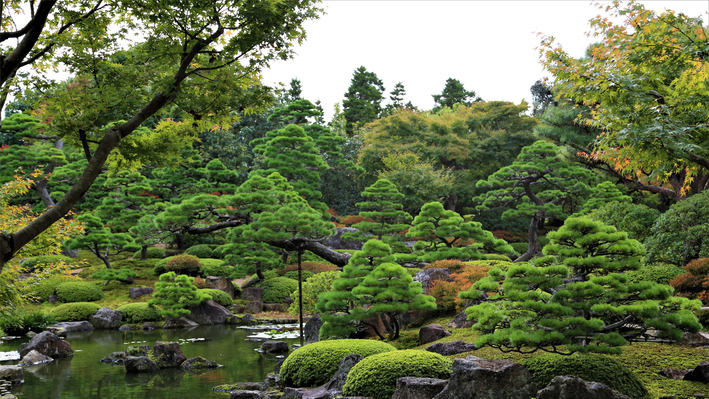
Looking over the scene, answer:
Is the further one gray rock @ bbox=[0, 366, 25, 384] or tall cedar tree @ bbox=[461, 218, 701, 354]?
gray rock @ bbox=[0, 366, 25, 384]

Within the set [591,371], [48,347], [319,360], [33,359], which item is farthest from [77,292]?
[591,371]

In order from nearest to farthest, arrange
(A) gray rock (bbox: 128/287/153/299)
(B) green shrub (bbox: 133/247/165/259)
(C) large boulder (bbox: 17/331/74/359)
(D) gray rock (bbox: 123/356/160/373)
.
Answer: (D) gray rock (bbox: 123/356/160/373), (C) large boulder (bbox: 17/331/74/359), (A) gray rock (bbox: 128/287/153/299), (B) green shrub (bbox: 133/247/165/259)

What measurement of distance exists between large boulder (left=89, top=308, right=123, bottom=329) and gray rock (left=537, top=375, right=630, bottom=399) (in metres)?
14.4

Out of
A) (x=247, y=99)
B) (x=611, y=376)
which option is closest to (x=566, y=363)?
(x=611, y=376)

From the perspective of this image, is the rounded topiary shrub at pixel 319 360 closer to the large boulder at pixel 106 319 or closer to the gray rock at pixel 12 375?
the gray rock at pixel 12 375

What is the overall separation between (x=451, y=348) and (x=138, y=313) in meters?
12.3

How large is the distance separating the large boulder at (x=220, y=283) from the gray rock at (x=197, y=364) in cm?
828

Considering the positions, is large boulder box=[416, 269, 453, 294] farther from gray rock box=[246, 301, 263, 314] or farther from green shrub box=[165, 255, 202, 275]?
green shrub box=[165, 255, 202, 275]

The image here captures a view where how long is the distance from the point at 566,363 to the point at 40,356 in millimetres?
10277

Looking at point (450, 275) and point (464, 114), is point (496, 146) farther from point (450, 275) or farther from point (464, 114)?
point (450, 275)

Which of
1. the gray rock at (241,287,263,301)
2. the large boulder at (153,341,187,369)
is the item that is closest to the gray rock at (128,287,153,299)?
the gray rock at (241,287,263,301)

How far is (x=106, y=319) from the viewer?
15.3 meters

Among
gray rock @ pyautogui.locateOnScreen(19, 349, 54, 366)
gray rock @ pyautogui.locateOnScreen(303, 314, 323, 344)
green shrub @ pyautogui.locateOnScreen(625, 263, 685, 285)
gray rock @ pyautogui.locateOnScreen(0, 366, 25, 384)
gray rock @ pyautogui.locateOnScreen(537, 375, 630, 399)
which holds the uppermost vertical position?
green shrub @ pyautogui.locateOnScreen(625, 263, 685, 285)

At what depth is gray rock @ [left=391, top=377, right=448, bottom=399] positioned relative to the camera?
4934 millimetres
